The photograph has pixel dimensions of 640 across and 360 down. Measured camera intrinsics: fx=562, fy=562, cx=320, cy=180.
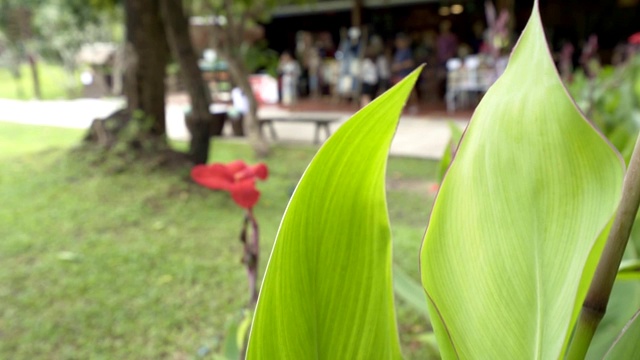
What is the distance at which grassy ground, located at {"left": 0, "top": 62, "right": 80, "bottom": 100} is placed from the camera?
44.2ft

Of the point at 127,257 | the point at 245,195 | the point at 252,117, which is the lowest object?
the point at 127,257

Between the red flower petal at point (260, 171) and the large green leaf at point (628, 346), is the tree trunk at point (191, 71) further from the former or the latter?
the large green leaf at point (628, 346)

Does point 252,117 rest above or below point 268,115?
above

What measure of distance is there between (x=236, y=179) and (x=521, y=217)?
1.76 feet

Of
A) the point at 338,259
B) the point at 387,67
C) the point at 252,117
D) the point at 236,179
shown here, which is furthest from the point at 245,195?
the point at 387,67

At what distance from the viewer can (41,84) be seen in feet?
51.2

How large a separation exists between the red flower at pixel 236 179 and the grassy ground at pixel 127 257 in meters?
0.25

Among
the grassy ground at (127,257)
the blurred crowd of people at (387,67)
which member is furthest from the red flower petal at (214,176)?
the blurred crowd of people at (387,67)

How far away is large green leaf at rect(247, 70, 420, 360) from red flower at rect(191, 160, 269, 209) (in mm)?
372

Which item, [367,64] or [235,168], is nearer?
[235,168]

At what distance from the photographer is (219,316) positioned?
224cm

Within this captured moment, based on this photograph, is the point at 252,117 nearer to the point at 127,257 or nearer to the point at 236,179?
the point at 127,257

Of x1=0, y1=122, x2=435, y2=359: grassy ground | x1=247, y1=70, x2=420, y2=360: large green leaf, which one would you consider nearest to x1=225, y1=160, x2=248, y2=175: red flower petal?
x1=0, y1=122, x2=435, y2=359: grassy ground

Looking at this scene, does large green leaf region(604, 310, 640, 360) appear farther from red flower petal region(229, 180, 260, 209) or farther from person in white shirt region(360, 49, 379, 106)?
person in white shirt region(360, 49, 379, 106)
